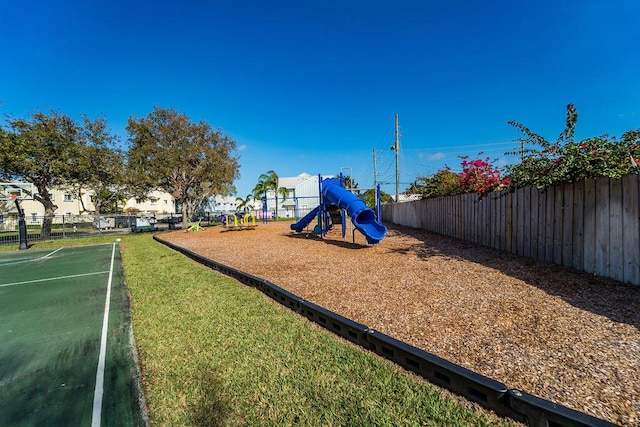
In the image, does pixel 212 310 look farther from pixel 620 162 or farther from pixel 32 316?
pixel 620 162

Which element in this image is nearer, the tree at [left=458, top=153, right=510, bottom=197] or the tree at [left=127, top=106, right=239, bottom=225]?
the tree at [left=458, top=153, right=510, bottom=197]

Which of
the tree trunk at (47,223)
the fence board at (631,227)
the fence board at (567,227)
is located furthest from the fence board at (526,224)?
the tree trunk at (47,223)

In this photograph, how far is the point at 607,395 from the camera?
7.23 feet

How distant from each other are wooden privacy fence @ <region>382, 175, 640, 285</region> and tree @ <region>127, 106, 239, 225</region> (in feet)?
65.1

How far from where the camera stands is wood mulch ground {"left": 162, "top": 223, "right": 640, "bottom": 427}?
239cm

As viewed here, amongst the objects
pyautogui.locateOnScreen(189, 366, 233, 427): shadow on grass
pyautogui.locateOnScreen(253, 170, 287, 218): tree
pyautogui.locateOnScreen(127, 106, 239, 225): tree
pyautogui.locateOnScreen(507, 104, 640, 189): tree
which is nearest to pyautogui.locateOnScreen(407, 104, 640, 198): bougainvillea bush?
pyautogui.locateOnScreen(507, 104, 640, 189): tree

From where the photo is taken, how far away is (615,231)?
4.51 meters

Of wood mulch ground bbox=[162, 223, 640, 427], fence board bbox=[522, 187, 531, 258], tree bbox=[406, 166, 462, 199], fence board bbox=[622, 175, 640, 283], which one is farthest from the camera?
tree bbox=[406, 166, 462, 199]

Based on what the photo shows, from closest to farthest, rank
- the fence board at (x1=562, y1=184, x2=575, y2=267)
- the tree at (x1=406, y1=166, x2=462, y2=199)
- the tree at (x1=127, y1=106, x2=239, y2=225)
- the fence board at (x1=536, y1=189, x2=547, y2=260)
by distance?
the fence board at (x1=562, y1=184, x2=575, y2=267) < the fence board at (x1=536, y1=189, x2=547, y2=260) < the tree at (x1=406, y1=166, x2=462, y2=199) < the tree at (x1=127, y1=106, x2=239, y2=225)

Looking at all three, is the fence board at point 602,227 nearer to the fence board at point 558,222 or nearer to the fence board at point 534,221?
the fence board at point 558,222

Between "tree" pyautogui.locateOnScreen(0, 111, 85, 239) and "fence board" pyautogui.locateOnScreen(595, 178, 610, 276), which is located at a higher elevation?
"tree" pyautogui.locateOnScreen(0, 111, 85, 239)

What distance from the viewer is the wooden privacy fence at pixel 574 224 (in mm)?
4348

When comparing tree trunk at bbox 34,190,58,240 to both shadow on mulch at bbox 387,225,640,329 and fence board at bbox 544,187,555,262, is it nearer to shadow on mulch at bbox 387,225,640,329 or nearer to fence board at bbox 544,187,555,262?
shadow on mulch at bbox 387,225,640,329

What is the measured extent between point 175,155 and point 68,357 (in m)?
20.5
